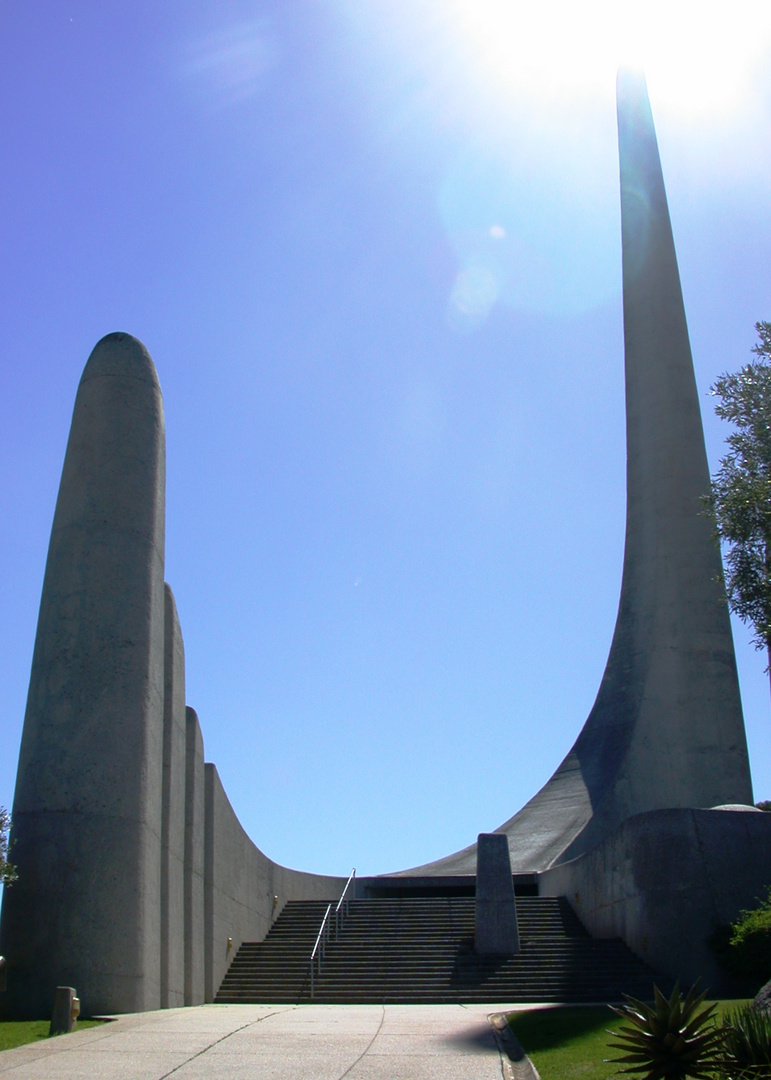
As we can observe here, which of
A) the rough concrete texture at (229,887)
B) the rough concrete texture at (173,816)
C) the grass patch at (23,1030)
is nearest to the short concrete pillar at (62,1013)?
the grass patch at (23,1030)

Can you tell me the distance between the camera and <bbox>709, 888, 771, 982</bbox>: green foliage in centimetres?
1138

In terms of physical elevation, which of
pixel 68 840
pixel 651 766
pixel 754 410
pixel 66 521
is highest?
pixel 66 521

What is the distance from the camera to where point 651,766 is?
2159cm

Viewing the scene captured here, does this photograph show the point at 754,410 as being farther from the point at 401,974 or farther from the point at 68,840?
the point at 401,974

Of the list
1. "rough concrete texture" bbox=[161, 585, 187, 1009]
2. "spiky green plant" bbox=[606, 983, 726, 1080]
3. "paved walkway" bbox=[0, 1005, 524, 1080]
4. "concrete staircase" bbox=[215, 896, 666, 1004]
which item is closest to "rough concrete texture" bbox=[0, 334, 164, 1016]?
"rough concrete texture" bbox=[161, 585, 187, 1009]

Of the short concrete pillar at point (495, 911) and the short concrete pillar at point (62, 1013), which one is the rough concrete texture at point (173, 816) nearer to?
the short concrete pillar at point (62, 1013)

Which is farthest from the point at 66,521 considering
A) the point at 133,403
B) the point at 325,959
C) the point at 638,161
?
the point at 638,161

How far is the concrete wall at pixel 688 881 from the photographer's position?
13172 millimetres

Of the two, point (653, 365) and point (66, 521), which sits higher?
point (653, 365)

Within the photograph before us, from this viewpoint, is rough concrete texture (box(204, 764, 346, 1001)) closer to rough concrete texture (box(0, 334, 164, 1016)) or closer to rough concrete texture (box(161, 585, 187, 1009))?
rough concrete texture (box(161, 585, 187, 1009))

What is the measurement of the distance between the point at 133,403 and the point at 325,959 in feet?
28.3

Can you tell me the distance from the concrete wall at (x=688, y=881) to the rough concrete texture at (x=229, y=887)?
580cm

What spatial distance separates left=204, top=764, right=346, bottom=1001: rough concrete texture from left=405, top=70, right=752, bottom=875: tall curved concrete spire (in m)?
7.27

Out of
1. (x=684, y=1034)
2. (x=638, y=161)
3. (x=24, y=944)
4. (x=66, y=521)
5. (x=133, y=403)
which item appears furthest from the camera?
(x=638, y=161)
